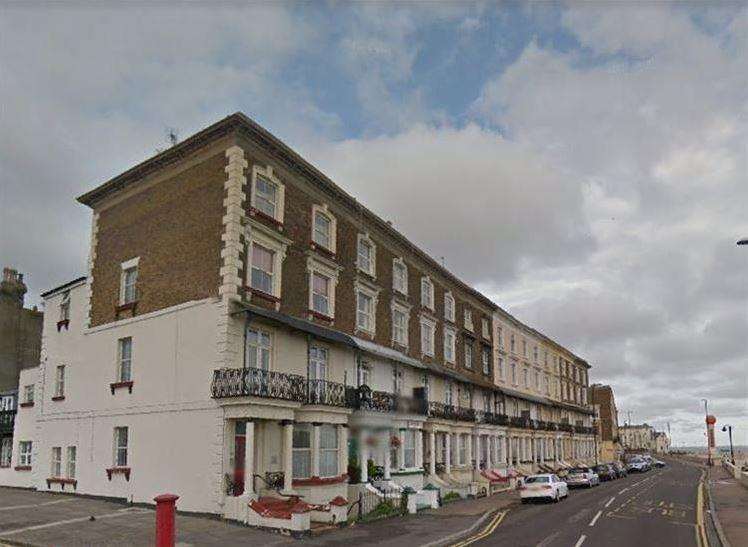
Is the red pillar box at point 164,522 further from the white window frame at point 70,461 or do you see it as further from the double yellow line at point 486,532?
the white window frame at point 70,461

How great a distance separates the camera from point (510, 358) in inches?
Answer: 2336

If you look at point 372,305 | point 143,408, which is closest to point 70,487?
point 143,408

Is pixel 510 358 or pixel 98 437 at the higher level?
pixel 510 358

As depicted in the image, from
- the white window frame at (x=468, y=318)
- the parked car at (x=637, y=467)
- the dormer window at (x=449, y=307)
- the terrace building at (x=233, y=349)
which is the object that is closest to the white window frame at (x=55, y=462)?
the terrace building at (x=233, y=349)

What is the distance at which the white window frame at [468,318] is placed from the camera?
49.9 meters

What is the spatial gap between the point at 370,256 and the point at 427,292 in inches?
348

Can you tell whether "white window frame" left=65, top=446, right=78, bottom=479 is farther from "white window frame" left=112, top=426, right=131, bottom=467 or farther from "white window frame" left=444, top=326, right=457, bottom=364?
"white window frame" left=444, top=326, right=457, bottom=364

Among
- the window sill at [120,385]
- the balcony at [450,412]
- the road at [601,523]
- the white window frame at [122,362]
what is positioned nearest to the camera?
the road at [601,523]

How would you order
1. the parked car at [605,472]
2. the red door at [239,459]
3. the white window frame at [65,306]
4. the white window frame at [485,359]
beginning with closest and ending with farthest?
the red door at [239,459]
the white window frame at [65,306]
the white window frame at [485,359]
the parked car at [605,472]

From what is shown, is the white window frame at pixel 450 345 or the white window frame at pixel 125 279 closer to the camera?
the white window frame at pixel 125 279

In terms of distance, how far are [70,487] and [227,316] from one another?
11628mm

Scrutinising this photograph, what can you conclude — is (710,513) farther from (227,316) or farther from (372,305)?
(227,316)

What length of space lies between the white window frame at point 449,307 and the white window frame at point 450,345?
2.50 feet

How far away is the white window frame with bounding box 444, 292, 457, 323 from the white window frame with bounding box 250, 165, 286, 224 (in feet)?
66.3
